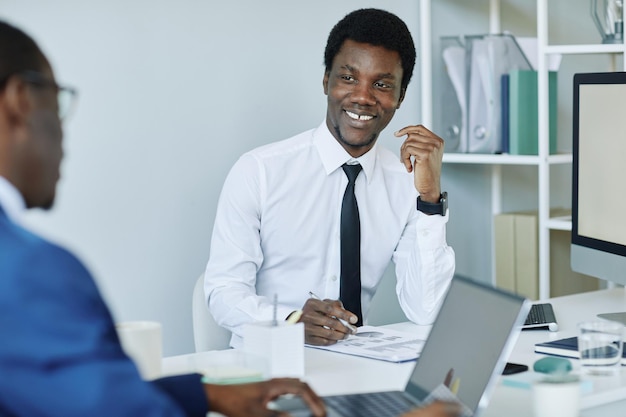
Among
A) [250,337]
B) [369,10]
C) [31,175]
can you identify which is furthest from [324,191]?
[31,175]

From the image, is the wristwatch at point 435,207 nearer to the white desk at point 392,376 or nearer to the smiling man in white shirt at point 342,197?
the smiling man in white shirt at point 342,197

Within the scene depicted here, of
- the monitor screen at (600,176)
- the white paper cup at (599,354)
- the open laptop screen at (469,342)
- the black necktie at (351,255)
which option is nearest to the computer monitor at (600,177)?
the monitor screen at (600,176)

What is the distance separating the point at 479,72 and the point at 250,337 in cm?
174

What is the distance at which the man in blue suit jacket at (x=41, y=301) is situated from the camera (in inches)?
Answer: 35.7

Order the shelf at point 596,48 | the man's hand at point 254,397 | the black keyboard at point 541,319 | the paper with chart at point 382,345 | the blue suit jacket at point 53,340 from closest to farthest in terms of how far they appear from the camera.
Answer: the blue suit jacket at point 53,340 → the man's hand at point 254,397 → the paper with chart at point 382,345 → the black keyboard at point 541,319 → the shelf at point 596,48

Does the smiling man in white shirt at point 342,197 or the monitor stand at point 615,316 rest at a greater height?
the smiling man in white shirt at point 342,197

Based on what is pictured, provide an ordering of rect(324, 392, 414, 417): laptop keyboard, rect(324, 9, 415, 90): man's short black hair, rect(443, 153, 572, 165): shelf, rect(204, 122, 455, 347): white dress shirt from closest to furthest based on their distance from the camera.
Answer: rect(324, 392, 414, 417): laptop keyboard → rect(204, 122, 455, 347): white dress shirt → rect(324, 9, 415, 90): man's short black hair → rect(443, 153, 572, 165): shelf

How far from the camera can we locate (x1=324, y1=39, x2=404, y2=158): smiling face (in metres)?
2.43

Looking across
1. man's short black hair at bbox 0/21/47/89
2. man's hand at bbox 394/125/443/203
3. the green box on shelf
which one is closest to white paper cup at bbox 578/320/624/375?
man's hand at bbox 394/125/443/203

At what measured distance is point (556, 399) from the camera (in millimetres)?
1323

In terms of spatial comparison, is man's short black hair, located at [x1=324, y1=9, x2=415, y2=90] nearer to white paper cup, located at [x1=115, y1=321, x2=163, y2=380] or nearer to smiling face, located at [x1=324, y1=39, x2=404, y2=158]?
smiling face, located at [x1=324, y1=39, x2=404, y2=158]

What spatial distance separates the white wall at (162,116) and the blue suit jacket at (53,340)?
4.87 feet

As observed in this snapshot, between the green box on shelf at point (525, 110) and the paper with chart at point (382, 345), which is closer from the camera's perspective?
the paper with chart at point (382, 345)

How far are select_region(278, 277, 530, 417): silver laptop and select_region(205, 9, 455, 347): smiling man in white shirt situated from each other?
809 mm
